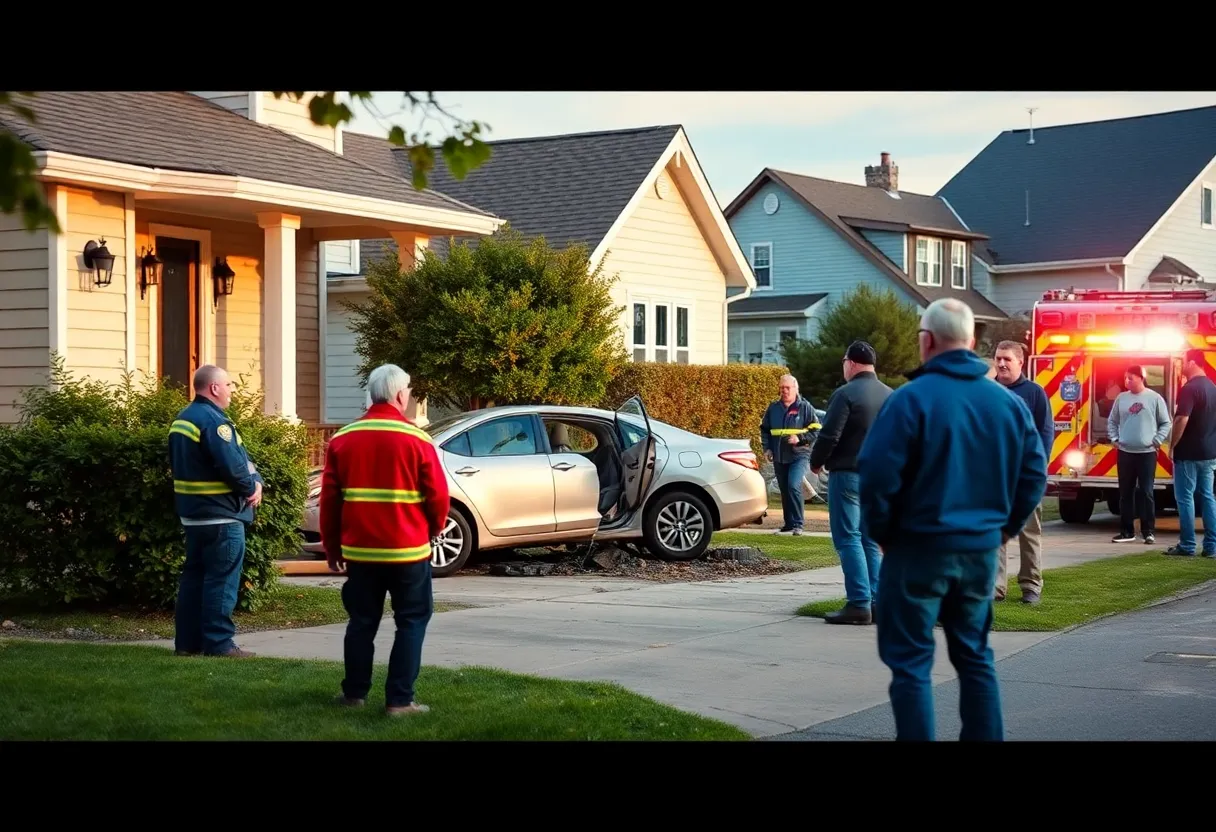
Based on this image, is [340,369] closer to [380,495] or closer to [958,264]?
[380,495]

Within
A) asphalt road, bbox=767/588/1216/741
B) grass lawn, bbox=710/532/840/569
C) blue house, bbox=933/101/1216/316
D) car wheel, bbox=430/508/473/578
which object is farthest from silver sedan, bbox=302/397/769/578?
blue house, bbox=933/101/1216/316

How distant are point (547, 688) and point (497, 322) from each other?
11780 mm

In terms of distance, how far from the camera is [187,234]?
62.0 ft

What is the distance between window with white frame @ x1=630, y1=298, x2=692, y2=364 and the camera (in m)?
27.0

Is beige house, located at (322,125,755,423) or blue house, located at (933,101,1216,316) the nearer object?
beige house, located at (322,125,755,423)

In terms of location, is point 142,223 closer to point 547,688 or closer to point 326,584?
point 326,584

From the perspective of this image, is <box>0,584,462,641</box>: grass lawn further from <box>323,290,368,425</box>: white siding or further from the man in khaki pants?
<box>323,290,368,425</box>: white siding

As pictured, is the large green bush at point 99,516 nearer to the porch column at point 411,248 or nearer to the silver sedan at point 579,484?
the silver sedan at point 579,484

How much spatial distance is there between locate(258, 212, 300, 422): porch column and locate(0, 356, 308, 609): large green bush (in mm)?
6839

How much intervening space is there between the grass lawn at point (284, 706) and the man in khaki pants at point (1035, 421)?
15.4ft

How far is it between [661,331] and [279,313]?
1079 cm

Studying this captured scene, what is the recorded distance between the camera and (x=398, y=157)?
31625 mm

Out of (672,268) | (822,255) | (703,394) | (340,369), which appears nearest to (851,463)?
(703,394)

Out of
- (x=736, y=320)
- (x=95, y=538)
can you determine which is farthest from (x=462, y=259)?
(x=736, y=320)
